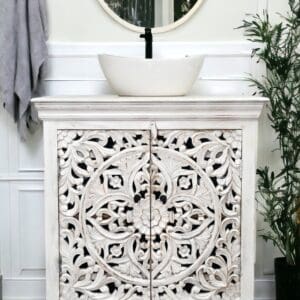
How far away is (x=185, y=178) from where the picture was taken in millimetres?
2186

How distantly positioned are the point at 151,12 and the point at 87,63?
0.38m

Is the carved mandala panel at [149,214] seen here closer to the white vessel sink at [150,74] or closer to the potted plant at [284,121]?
the white vessel sink at [150,74]

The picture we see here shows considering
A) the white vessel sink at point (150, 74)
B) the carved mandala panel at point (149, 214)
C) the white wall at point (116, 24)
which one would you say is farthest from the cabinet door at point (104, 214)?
the white wall at point (116, 24)

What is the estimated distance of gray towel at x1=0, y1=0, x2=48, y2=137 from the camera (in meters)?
2.48

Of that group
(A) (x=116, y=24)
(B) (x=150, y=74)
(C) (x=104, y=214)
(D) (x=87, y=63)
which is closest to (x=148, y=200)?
(C) (x=104, y=214)

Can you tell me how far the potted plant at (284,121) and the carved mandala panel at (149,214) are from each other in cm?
37

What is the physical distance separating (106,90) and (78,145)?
0.54 metres

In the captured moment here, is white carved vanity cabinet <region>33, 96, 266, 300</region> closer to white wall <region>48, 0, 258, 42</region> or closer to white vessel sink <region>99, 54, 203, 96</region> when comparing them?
white vessel sink <region>99, 54, 203, 96</region>

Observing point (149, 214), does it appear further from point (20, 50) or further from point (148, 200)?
point (20, 50)

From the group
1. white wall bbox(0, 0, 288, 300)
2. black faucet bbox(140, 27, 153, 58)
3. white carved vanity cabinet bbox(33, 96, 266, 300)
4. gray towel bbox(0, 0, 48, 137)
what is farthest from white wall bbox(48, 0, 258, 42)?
white carved vanity cabinet bbox(33, 96, 266, 300)

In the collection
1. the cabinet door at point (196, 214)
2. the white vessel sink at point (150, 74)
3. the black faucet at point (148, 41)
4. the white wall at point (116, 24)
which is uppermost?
the white wall at point (116, 24)

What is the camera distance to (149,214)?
2.20 meters

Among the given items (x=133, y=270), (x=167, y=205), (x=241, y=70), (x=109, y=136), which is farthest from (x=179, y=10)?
(x=133, y=270)

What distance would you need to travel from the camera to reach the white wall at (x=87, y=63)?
103 inches
